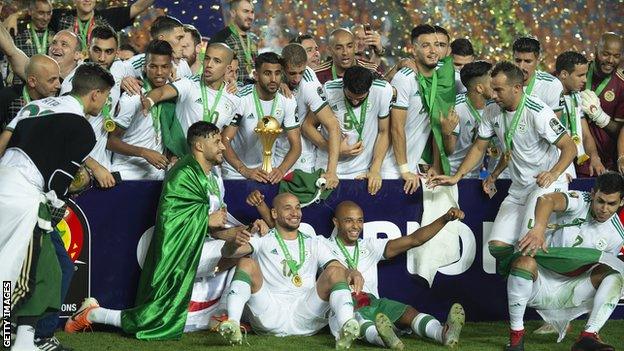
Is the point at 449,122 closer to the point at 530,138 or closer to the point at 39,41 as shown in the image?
the point at 530,138

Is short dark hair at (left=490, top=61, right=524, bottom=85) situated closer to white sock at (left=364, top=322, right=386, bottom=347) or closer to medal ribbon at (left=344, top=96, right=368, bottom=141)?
medal ribbon at (left=344, top=96, right=368, bottom=141)

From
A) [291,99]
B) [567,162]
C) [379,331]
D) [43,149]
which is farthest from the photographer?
[291,99]

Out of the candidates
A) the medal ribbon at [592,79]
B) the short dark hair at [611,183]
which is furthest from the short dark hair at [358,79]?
the medal ribbon at [592,79]

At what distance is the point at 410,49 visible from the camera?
14.6 meters

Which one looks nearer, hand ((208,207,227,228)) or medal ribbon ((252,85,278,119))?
hand ((208,207,227,228))

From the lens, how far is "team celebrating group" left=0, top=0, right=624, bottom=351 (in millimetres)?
8492

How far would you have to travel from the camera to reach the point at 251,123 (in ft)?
34.2

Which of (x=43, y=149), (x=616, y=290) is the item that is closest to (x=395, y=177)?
(x=616, y=290)

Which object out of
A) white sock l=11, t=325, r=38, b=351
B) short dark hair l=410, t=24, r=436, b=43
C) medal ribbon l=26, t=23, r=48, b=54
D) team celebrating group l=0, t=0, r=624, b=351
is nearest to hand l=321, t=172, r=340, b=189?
team celebrating group l=0, t=0, r=624, b=351

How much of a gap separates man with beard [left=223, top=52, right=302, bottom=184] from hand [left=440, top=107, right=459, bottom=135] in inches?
44.4

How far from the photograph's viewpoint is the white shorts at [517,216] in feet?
31.9

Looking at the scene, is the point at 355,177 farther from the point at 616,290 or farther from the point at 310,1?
the point at 310,1

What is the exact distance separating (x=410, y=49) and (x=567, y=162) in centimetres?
517

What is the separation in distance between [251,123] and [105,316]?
199 cm
